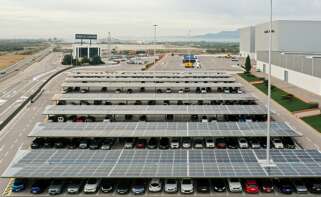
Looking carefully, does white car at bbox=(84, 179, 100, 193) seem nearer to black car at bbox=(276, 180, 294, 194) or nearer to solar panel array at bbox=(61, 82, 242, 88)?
black car at bbox=(276, 180, 294, 194)

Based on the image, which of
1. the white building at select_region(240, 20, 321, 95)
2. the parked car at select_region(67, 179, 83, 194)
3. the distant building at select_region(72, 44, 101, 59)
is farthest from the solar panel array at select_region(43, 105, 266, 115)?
the distant building at select_region(72, 44, 101, 59)

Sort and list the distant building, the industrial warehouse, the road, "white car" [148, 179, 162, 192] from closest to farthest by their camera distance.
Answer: "white car" [148, 179, 162, 192], the industrial warehouse, the road, the distant building

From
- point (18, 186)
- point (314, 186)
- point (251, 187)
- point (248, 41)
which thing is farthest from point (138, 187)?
point (248, 41)

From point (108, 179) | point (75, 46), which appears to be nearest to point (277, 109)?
point (108, 179)

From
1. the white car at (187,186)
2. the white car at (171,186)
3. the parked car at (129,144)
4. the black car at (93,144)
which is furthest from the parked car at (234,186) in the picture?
the black car at (93,144)

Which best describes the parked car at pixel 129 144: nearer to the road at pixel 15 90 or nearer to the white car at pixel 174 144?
the white car at pixel 174 144

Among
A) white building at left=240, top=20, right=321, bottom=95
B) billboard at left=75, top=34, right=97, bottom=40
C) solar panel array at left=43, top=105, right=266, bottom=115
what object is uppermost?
billboard at left=75, top=34, right=97, bottom=40

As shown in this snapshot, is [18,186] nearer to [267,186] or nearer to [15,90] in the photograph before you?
[267,186]

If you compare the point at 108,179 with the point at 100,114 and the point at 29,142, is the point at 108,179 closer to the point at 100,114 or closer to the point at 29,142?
the point at 29,142
